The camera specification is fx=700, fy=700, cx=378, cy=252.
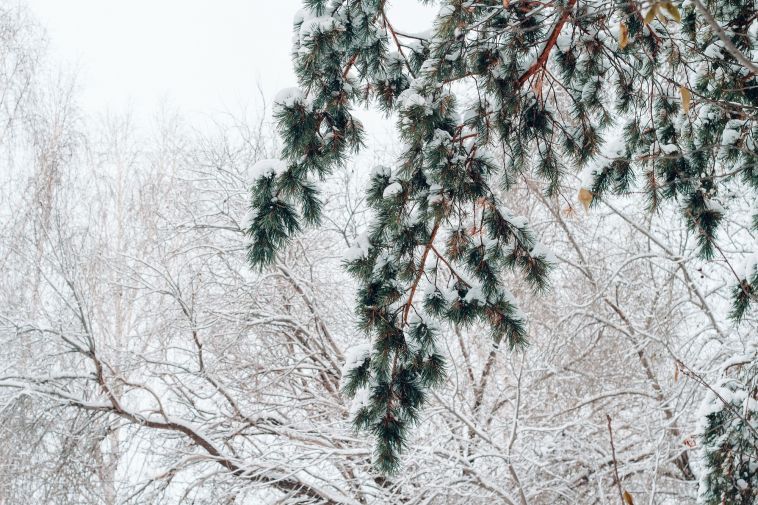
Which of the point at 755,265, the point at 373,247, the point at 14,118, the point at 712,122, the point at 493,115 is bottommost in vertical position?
the point at 373,247

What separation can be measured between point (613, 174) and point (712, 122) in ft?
1.48

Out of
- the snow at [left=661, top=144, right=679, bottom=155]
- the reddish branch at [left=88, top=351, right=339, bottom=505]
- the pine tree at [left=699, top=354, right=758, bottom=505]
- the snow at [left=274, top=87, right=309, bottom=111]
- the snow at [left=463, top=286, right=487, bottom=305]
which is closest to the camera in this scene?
the snow at [left=274, top=87, right=309, bottom=111]

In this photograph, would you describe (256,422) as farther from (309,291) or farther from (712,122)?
(712,122)

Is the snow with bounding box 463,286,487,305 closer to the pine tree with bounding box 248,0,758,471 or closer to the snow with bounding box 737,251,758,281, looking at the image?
the pine tree with bounding box 248,0,758,471

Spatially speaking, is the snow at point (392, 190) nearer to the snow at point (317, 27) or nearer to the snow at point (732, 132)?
the snow at point (317, 27)

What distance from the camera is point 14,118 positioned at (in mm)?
9125

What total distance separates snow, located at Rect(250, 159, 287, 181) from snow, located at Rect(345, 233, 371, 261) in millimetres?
377

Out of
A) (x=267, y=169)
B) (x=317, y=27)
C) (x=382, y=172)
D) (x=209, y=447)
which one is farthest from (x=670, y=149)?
(x=209, y=447)

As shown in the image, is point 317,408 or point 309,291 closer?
point 317,408

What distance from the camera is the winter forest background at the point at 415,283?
2.51m

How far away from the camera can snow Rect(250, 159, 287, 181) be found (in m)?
2.42

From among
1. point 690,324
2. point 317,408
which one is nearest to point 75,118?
point 317,408

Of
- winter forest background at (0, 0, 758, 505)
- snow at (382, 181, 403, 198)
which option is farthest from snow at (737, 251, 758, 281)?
snow at (382, 181, 403, 198)

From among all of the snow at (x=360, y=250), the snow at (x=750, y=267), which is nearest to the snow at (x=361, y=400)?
the snow at (x=360, y=250)
